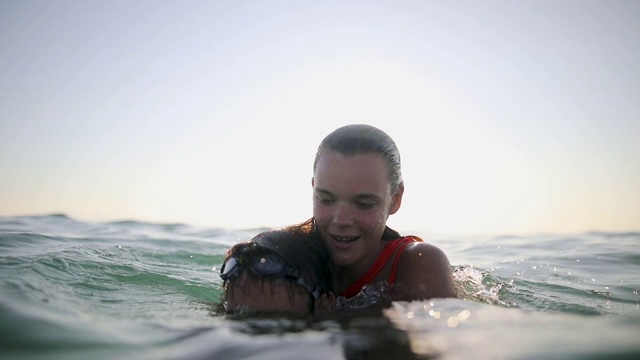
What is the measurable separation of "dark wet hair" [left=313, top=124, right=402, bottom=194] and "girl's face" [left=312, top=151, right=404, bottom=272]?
0.17 feet

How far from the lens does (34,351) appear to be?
2.47 metres

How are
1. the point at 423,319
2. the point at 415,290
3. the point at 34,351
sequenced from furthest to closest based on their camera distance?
the point at 415,290 → the point at 423,319 → the point at 34,351

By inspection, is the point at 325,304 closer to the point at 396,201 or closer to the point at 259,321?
the point at 259,321

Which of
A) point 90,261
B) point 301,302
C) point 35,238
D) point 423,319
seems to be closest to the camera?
point 423,319

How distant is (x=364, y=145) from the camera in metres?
4.02

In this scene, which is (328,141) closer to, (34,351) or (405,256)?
(405,256)

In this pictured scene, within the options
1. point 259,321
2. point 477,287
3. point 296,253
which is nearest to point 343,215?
point 296,253

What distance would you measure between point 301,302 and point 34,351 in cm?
150

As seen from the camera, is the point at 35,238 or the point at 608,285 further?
the point at 35,238

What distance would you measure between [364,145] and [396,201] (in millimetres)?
660

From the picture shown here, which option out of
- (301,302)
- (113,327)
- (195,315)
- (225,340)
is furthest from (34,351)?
(301,302)

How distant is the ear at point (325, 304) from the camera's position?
343 cm

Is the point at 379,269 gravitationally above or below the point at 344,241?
below

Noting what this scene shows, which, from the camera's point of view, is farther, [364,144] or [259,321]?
[364,144]
